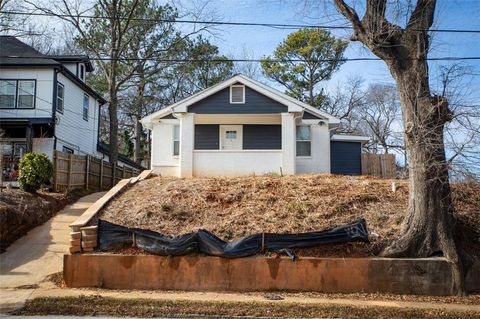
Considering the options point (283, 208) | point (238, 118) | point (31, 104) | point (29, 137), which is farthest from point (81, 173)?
point (283, 208)

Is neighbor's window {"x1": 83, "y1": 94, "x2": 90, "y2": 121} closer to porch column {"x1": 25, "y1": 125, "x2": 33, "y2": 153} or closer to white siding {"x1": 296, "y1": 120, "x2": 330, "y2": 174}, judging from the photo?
porch column {"x1": 25, "y1": 125, "x2": 33, "y2": 153}

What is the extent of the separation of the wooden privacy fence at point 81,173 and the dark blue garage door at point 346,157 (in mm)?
12042

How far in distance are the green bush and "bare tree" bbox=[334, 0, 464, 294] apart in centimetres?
1136

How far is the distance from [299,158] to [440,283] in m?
11.5

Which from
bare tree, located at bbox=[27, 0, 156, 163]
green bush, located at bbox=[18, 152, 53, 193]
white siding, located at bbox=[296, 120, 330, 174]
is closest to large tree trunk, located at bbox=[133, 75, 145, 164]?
bare tree, located at bbox=[27, 0, 156, 163]

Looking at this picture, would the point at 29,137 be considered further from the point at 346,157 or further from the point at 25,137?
the point at 346,157

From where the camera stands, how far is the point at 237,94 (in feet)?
65.7

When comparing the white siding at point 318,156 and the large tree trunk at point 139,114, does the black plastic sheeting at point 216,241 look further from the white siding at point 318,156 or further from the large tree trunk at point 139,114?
the large tree trunk at point 139,114

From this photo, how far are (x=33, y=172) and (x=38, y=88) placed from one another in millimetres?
7738

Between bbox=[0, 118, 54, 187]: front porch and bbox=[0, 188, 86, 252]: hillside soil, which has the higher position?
bbox=[0, 118, 54, 187]: front porch

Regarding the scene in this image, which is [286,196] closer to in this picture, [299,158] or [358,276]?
[358,276]

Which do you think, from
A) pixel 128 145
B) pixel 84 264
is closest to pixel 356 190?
pixel 84 264

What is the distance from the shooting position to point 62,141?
23.2 metres

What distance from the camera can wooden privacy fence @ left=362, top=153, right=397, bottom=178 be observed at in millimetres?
24234
